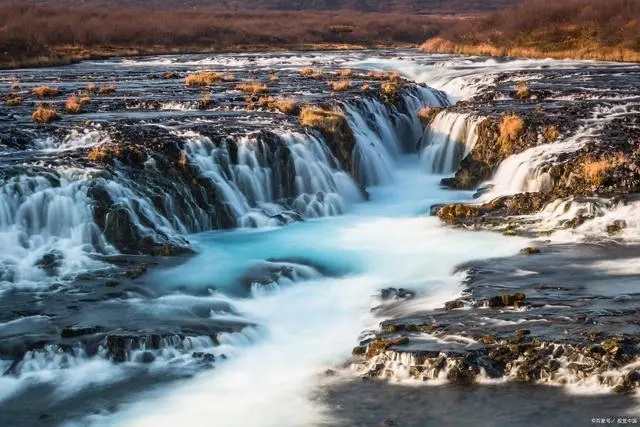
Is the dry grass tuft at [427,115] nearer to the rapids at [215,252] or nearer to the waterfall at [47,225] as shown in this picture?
the rapids at [215,252]

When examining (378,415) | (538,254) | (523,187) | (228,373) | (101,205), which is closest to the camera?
(378,415)

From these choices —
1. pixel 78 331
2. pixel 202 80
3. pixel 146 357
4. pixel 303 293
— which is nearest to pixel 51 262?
pixel 78 331

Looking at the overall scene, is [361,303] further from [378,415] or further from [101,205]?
[101,205]

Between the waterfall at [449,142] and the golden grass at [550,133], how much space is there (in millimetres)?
3004

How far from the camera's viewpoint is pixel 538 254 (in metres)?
22.3

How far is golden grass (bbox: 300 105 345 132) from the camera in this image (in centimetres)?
3325

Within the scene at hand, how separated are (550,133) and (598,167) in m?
4.84

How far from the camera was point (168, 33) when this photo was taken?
347ft

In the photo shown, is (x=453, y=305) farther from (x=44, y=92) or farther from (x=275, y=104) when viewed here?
(x=44, y=92)

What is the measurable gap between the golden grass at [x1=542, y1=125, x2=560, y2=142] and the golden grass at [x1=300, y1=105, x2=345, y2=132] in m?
7.53

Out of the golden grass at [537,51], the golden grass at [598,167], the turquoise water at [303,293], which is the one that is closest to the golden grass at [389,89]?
the turquoise water at [303,293]

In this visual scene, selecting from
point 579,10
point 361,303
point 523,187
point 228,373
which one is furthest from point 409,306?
point 579,10

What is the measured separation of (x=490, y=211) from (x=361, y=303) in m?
8.79

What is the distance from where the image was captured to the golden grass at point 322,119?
33.2m
